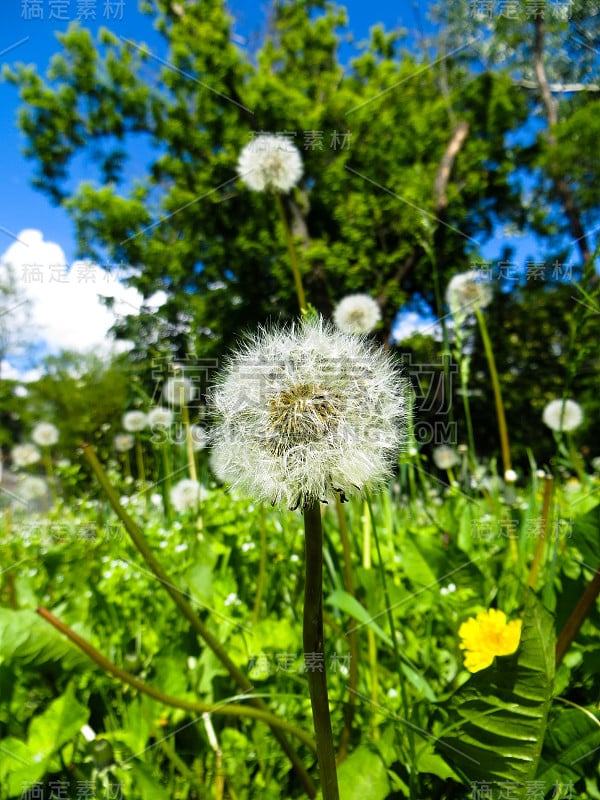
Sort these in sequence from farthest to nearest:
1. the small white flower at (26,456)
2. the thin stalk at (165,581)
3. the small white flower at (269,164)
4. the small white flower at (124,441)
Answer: the small white flower at (26,456) < the small white flower at (124,441) < the small white flower at (269,164) < the thin stalk at (165,581)

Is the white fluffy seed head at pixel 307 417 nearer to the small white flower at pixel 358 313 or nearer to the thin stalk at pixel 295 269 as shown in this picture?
the thin stalk at pixel 295 269

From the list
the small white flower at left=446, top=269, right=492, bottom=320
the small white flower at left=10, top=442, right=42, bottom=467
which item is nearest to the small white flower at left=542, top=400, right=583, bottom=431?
the small white flower at left=446, top=269, right=492, bottom=320

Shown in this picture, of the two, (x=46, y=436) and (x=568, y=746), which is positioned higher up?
(x=46, y=436)

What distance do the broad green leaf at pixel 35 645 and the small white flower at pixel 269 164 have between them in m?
1.01

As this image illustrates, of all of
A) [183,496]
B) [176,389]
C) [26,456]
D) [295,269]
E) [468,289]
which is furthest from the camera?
[26,456]

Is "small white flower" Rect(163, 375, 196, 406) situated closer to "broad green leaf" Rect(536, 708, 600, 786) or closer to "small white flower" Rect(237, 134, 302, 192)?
"small white flower" Rect(237, 134, 302, 192)

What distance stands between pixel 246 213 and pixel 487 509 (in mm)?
7665

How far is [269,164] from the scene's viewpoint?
1.33 meters

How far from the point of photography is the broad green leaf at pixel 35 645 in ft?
2.39

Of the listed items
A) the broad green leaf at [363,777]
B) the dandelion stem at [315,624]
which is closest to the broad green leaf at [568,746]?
the broad green leaf at [363,777]

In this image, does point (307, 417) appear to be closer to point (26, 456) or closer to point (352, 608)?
point (352, 608)

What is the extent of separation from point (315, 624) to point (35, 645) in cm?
55

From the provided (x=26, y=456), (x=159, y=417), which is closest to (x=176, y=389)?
(x=159, y=417)

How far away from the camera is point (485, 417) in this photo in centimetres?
760
